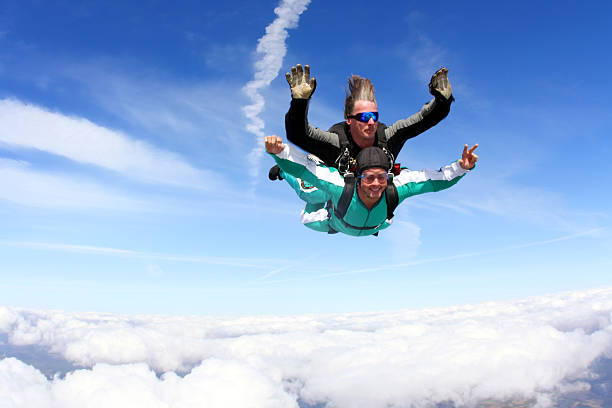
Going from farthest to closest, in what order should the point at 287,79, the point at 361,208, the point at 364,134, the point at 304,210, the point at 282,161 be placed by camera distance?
the point at 304,210 → the point at 361,208 → the point at 364,134 → the point at 282,161 → the point at 287,79

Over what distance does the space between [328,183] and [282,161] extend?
852 mm

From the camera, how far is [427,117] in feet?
17.7

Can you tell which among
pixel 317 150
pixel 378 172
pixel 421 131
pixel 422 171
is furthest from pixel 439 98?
Result: pixel 317 150

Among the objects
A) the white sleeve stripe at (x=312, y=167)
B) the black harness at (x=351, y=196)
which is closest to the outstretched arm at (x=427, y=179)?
Result: the black harness at (x=351, y=196)

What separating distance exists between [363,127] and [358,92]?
553 millimetres

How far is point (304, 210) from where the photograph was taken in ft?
23.7

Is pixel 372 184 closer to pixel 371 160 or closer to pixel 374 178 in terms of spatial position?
pixel 374 178

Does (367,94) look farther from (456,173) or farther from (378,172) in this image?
(456,173)

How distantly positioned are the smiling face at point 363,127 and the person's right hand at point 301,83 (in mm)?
957

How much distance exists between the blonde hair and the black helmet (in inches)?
28.2

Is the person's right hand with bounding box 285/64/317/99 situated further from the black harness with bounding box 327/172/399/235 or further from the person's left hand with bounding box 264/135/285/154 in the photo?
the black harness with bounding box 327/172/399/235

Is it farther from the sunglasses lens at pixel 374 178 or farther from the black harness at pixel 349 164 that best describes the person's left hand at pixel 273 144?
the sunglasses lens at pixel 374 178

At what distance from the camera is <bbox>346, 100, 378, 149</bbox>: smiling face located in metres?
4.91

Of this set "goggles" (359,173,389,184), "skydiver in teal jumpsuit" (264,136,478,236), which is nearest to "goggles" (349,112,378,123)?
"skydiver in teal jumpsuit" (264,136,478,236)
